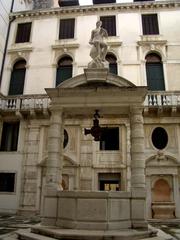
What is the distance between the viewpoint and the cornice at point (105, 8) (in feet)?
60.9

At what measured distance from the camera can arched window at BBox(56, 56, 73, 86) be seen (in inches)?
700

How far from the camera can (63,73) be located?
58.8 feet

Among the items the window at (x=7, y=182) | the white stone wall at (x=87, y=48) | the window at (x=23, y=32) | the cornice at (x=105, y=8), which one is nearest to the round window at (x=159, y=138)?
the white stone wall at (x=87, y=48)

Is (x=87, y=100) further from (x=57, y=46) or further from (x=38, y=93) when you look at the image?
(x=57, y=46)

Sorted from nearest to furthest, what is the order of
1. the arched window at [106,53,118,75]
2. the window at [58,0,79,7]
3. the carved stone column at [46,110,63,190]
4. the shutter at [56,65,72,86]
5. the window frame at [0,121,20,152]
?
1. the carved stone column at [46,110,63,190]
2. the window frame at [0,121,20,152]
3. the arched window at [106,53,118,75]
4. the shutter at [56,65,72,86]
5. the window at [58,0,79,7]

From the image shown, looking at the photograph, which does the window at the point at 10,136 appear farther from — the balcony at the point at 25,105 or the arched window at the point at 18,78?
the arched window at the point at 18,78

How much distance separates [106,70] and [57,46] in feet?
34.6

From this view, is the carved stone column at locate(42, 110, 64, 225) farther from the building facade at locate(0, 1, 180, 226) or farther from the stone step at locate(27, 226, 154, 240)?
the building facade at locate(0, 1, 180, 226)

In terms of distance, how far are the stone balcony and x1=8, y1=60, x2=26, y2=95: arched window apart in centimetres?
→ 119

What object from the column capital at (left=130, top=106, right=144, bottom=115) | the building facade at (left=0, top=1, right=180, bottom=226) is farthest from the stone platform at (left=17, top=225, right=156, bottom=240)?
the building facade at (left=0, top=1, right=180, bottom=226)

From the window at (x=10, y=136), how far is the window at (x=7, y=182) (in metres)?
1.68

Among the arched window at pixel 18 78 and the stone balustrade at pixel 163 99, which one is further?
the arched window at pixel 18 78

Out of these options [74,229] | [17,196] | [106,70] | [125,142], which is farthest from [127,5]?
[74,229]

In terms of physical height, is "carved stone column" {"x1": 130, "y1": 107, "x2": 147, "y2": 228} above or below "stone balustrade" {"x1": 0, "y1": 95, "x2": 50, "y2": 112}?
below
